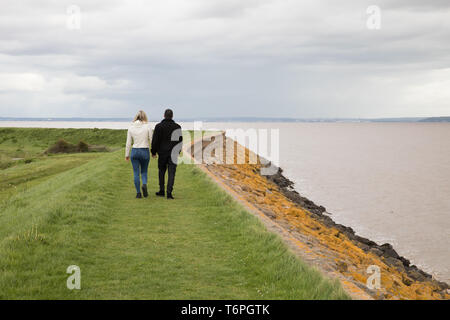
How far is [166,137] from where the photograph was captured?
11.4 meters

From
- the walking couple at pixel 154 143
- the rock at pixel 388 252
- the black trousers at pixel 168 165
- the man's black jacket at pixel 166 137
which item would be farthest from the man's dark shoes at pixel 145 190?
the rock at pixel 388 252

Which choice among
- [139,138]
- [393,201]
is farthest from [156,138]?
[393,201]

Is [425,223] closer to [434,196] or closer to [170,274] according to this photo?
[434,196]

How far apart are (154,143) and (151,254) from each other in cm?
463

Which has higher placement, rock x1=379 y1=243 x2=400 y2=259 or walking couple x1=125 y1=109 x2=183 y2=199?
walking couple x1=125 y1=109 x2=183 y2=199

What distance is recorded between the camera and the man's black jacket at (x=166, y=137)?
11344mm

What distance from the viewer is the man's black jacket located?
11344mm

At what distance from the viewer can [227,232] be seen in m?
8.64

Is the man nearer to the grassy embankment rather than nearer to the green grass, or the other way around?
the grassy embankment

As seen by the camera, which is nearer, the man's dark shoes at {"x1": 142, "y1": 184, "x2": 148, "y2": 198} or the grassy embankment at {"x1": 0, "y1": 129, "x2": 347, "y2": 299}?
the grassy embankment at {"x1": 0, "y1": 129, "x2": 347, "y2": 299}

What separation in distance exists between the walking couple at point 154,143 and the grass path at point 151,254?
87 centimetres

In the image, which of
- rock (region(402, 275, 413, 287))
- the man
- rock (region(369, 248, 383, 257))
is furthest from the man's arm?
rock (region(369, 248, 383, 257))

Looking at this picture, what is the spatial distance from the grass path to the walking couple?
870 mm
